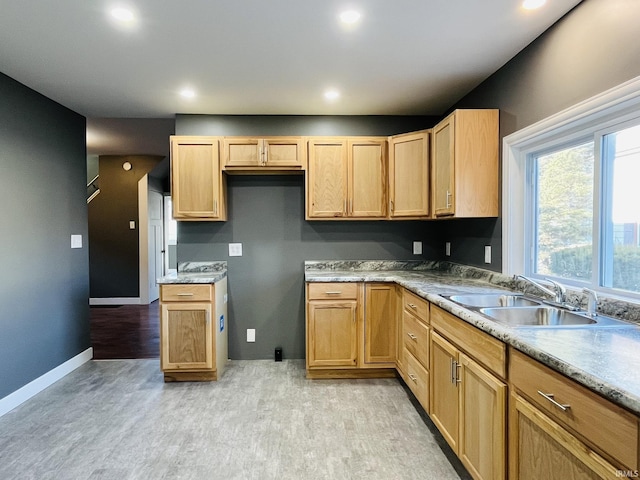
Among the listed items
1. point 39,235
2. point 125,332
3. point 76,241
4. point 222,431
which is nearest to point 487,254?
point 222,431

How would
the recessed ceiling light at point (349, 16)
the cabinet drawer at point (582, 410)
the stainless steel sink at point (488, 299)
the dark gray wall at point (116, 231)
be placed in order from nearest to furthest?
the cabinet drawer at point (582, 410)
the recessed ceiling light at point (349, 16)
the stainless steel sink at point (488, 299)
the dark gray wall at point (116, 231)

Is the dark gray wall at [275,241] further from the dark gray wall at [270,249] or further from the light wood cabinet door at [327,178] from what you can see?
the light wood cabinet door at [327,178]

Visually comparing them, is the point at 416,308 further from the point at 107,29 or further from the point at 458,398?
the point at 107,29

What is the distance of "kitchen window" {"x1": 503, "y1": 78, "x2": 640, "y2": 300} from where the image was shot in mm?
1656

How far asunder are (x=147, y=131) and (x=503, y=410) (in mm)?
4917

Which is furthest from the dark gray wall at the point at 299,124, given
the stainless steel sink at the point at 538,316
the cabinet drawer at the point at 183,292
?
the stainless steel sink at the point at 538,316

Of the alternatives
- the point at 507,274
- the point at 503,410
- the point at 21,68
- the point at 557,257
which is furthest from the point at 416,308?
the point at 21,68

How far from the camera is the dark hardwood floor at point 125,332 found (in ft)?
12.8

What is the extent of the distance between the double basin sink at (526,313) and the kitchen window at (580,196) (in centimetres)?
22

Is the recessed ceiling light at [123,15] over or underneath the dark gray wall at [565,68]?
over

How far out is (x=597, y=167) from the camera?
182 centimetres

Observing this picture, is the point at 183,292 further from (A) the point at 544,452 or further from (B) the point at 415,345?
(A) the point at 544,452

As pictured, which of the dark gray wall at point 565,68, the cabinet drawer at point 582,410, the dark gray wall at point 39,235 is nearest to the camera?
the cabinet drawer at point 582,410

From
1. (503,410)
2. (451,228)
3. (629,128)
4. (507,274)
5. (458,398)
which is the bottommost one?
(458,398)
